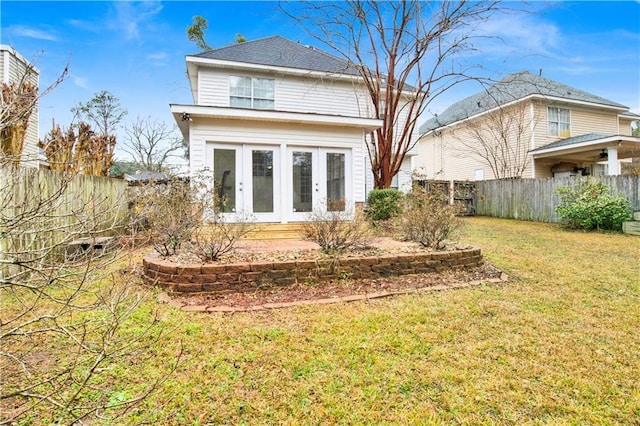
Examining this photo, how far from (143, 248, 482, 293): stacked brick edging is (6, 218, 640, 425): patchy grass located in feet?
1.69

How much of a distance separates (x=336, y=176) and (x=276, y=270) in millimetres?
5124

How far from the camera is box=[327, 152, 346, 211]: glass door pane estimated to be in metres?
9.34

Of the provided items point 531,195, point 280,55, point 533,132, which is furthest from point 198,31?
point 531,195

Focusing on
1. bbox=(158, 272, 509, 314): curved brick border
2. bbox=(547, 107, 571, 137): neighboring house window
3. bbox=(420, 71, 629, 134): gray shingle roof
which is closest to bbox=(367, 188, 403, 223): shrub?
bbox=(158, 272, 509, 314): curved brick border

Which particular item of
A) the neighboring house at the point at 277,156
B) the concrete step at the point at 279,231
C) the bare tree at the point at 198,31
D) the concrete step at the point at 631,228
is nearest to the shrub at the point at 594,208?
the concrete step at the point at 631,228

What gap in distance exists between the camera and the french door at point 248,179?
847 centimetres

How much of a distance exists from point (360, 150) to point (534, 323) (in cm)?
676

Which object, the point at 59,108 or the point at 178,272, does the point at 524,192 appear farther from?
the point at 59,108

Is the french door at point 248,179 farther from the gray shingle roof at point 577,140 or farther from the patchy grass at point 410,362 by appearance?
the gray shingle roof at point 577,140

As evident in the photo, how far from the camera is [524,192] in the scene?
14.8 m

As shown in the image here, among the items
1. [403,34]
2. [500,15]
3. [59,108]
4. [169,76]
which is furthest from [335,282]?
[169,76]

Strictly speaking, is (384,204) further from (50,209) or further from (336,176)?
(50,209)

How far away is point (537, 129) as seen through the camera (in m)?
17.9

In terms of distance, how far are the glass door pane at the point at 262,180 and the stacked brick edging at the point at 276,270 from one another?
3548 mm
